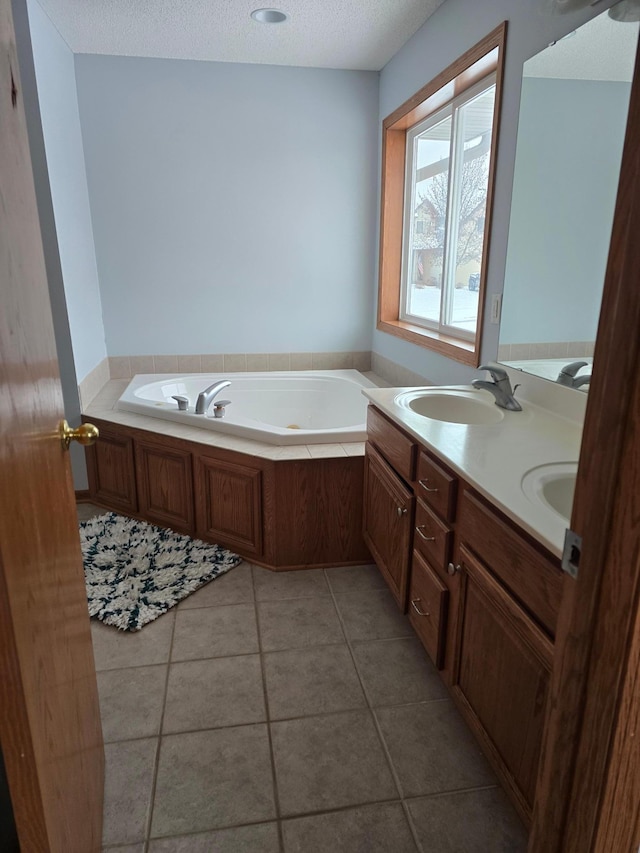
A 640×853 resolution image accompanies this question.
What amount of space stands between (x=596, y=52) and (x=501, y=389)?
101 centimetres

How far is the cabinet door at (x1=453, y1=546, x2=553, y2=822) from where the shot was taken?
1131 mm

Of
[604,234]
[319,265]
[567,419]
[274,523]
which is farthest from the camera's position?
[319,265]

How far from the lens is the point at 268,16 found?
8.96 feet

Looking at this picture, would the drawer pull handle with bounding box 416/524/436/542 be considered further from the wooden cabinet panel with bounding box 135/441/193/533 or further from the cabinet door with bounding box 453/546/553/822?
the wooden cabinet panel with bounding box 135/441/193/533

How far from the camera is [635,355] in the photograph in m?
0.54

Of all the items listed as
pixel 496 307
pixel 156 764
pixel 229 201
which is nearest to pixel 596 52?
pixel 496 307

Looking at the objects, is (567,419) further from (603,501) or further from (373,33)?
(373,33)

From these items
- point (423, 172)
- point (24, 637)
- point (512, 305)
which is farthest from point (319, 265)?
point (24, 637)

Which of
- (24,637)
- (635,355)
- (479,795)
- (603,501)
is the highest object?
(635,355)

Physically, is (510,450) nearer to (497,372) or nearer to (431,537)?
(431,537)

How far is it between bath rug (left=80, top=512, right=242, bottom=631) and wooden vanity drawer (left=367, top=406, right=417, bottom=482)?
0.90 metres

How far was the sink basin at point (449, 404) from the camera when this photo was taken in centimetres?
206

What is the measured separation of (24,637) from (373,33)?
3245 millimetres

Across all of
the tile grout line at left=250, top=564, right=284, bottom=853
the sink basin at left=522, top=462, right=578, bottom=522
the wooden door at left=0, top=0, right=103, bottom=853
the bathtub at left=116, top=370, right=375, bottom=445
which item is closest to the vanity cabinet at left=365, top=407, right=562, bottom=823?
the sink basin at left=522, top=462, right=578, bottom=522
